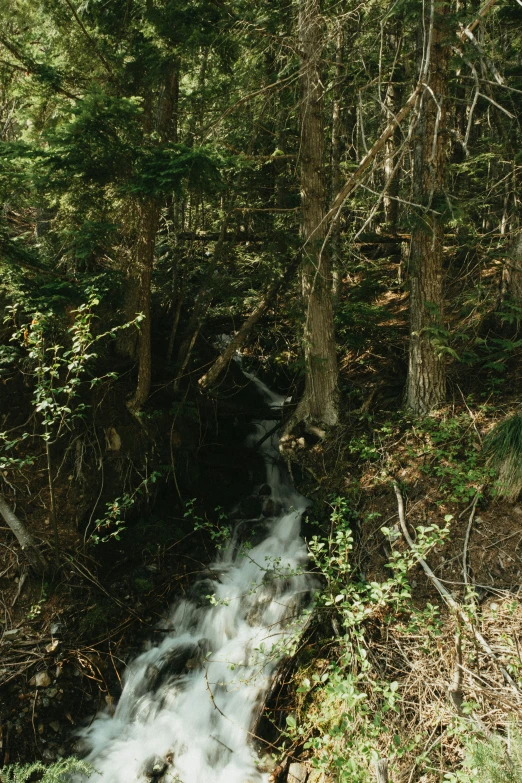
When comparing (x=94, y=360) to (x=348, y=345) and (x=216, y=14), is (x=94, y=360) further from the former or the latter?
(x=216, y=14)

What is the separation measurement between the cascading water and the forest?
0.03m

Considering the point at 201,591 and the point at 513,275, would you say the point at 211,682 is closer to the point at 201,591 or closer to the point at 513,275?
the point at 201,591

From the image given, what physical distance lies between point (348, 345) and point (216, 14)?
4.63 meters

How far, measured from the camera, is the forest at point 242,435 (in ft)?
15.1

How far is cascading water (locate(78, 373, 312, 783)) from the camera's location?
4.92 m

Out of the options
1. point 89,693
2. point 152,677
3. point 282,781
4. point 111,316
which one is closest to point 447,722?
point 282,781

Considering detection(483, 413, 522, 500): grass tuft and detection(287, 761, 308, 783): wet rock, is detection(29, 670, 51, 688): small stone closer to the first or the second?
detection(287, 761, 308, 783): wet rock

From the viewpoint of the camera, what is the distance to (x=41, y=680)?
5367 millimetres

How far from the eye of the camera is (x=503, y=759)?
9.64 ft

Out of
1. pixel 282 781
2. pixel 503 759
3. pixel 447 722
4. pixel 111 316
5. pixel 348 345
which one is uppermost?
pixel 111 316

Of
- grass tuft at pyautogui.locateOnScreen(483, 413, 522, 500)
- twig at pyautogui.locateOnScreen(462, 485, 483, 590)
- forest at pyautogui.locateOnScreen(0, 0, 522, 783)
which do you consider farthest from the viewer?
grass tuft at pyautogui.locateOnScreen(483, 413, 522, 500)

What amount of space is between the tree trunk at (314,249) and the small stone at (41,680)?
4303 millimetres

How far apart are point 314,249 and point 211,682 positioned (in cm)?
519

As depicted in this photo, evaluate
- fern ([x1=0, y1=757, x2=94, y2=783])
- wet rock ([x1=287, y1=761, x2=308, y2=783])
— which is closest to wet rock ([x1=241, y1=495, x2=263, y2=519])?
wet rock ([x1=287, y1=761, x2=308, y2=783])
